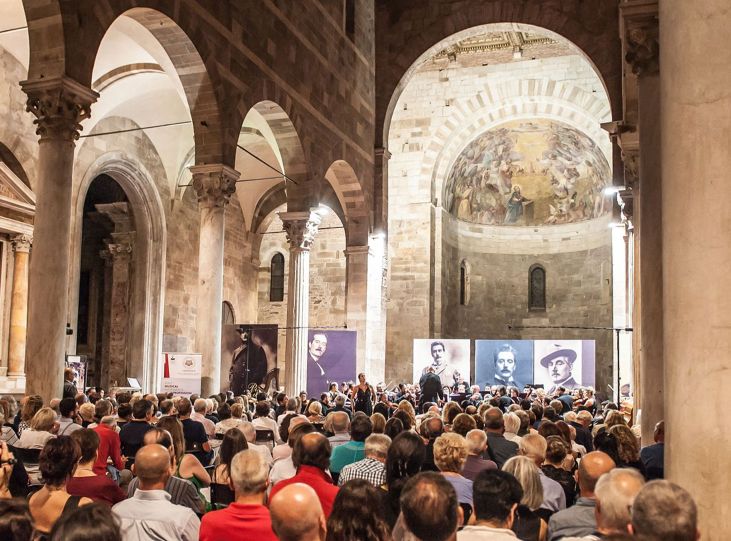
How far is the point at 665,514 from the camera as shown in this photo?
2.66m

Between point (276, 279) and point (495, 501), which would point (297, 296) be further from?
point (495, 501)

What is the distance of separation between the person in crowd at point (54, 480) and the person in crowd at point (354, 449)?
245 cm

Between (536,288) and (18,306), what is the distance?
20.6 metres

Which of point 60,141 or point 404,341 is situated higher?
point 60,141

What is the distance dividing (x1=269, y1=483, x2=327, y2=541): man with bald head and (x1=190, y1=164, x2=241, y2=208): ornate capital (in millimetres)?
10491

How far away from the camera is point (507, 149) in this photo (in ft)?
93.5

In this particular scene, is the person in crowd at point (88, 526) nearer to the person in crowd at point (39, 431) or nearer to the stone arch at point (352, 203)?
the person in crowd at point (39, 431)

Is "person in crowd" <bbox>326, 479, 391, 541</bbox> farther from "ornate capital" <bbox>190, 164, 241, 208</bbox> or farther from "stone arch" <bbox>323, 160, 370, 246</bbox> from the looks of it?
"stone arch" <bbox>323, 160, 370, 246</bbox>

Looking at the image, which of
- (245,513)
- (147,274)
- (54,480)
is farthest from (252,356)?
(245,513)

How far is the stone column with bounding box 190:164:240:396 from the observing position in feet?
42.3

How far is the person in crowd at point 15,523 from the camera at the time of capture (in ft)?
8.23

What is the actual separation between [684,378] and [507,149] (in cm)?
2515

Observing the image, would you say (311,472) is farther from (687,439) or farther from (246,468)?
(687,439)

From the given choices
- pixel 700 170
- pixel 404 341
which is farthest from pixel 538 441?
Result: pixel 404 341
